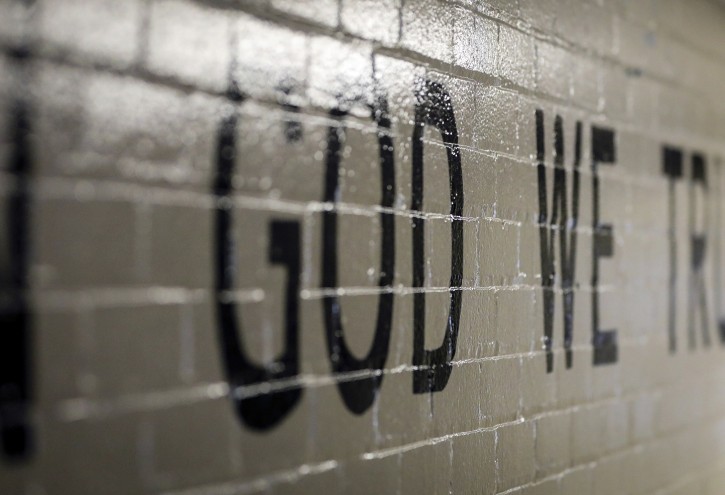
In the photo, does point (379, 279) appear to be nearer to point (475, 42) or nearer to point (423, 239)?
point (423, 239)

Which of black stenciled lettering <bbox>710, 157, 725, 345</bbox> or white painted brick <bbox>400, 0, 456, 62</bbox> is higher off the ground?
white painted brick <bbox>400, 0, 456, 62</bbox>

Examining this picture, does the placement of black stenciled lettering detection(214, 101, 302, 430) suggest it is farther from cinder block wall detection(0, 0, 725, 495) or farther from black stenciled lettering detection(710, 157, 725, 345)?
black stenciled lettering detection(710, 157, 725, 345)

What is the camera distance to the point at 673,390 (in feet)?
10.6

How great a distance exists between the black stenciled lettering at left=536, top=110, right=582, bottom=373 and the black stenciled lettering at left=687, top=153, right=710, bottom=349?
1.00 metres

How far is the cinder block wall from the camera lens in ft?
4.39

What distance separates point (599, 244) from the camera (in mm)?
2809

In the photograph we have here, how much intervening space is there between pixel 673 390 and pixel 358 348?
1862 mm

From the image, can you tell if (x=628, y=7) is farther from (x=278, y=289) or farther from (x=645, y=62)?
(x=278, y=289)

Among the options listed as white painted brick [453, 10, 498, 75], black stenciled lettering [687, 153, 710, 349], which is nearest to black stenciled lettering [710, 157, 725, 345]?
black stenciled lettering [687, 153, 710, 349]

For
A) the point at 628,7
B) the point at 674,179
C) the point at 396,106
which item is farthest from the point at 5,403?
the point at 674,179

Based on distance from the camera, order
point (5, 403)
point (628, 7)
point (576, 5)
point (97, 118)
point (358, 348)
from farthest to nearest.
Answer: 1. point (628, 7)
2. point (576, 5)
3. point (358, 348)
4. point (97, 118)
5. point (5, 403)

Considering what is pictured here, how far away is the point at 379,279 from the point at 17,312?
2.79 ft

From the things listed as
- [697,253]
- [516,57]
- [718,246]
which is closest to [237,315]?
[516,57]

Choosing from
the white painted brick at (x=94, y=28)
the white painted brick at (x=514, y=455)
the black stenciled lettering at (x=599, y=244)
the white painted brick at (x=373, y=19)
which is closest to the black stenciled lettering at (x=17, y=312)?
the white painted brick at (x=94, y=28)
